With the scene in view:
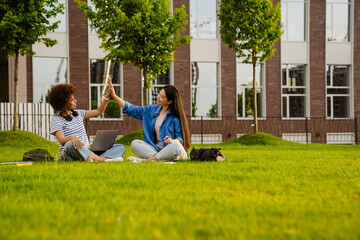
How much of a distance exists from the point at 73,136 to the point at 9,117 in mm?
13105

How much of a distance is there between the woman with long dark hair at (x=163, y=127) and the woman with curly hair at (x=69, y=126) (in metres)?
0.51

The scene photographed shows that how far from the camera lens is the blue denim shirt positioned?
27.2 ft

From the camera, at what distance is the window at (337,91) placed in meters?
25.9

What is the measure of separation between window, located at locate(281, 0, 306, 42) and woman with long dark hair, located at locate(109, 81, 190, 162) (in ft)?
60.7

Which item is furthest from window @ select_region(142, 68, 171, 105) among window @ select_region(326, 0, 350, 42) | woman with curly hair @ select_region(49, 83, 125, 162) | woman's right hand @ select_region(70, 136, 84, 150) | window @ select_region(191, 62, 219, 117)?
woman's right hand @ select_region(70, 136, 84, 150)

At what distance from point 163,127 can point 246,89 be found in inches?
670

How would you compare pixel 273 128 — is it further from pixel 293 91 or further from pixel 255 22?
pixel 255 22

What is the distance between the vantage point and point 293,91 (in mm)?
25500

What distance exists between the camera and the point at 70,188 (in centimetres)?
441

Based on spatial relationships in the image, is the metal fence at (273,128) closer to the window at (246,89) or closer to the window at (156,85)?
the window at (246,89)

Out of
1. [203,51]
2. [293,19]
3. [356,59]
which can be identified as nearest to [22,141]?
[203,51]

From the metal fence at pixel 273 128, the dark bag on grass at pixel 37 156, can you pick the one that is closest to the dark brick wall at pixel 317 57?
the metal fence at pixel 273 128

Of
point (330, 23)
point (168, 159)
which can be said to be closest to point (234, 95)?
point (330, 23)

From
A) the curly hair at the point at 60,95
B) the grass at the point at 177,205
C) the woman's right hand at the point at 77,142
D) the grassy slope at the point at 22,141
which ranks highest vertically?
the curly hair at the point at 60,95
